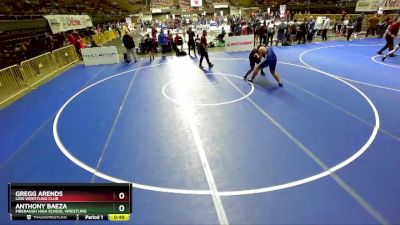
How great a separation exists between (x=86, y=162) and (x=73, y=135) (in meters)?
1.76

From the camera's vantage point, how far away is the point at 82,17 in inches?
935

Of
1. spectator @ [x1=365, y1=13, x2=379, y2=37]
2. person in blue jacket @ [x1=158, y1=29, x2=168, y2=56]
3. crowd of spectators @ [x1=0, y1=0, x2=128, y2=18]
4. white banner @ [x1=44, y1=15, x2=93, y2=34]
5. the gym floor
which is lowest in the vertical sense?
the gym floor

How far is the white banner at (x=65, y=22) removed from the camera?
18.7 meters

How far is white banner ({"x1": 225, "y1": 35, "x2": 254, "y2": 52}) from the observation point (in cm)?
1852

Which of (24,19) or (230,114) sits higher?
(24,19)

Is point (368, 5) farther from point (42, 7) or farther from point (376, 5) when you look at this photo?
point (42, 7)

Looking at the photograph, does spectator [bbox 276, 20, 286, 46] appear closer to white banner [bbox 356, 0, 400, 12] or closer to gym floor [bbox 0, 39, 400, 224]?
gym floor [bbox 0, 39, 400, 224]

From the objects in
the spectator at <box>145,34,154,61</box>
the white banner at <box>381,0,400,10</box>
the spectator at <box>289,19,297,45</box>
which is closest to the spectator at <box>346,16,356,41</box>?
the spectator at <box>289,19,297,45</box>

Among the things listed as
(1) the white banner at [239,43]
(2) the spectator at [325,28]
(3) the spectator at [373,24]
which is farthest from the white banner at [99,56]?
(3) the spectator at [373,24]

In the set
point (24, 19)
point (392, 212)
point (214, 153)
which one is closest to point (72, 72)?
point (24, 19)

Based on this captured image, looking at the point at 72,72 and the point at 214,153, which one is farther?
the point at 72,72

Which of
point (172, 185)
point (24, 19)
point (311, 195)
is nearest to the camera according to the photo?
point (311, 195)

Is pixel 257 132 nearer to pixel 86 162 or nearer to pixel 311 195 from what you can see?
pixel 311 195

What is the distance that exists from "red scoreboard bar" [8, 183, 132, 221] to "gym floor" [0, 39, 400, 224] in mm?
1905
